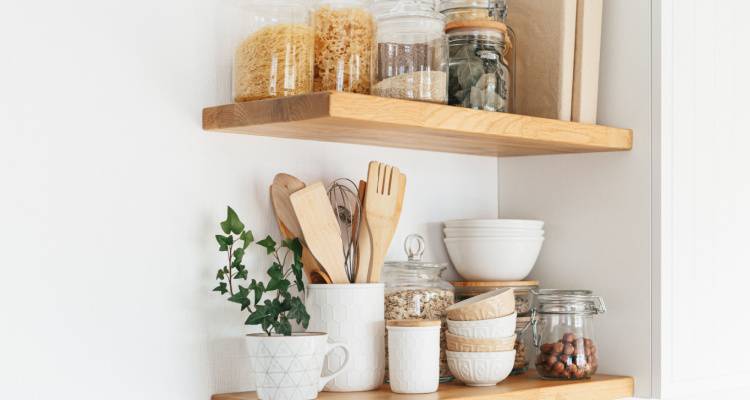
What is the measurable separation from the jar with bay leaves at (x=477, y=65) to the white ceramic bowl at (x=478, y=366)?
1.20ft

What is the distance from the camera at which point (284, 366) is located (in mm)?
1256

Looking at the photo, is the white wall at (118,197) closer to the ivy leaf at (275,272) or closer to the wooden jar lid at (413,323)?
the ivy leaf at (275,272)

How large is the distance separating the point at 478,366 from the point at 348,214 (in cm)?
30

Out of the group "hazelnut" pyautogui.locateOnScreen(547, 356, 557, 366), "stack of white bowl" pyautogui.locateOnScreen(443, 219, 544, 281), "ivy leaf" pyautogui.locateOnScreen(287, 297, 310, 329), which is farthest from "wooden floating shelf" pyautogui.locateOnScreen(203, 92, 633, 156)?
"hazelnut" pyautogui.locateOnScreen(547, 356, 557, 366)

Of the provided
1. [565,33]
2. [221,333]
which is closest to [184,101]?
[221,333]

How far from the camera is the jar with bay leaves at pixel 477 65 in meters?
1.47

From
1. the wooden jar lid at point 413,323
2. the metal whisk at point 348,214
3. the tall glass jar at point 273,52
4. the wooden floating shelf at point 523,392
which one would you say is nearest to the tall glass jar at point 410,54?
the tall glass jar at point 273,52

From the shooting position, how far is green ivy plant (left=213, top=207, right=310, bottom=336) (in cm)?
129

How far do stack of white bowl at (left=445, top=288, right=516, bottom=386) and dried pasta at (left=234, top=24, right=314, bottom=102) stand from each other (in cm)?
42
